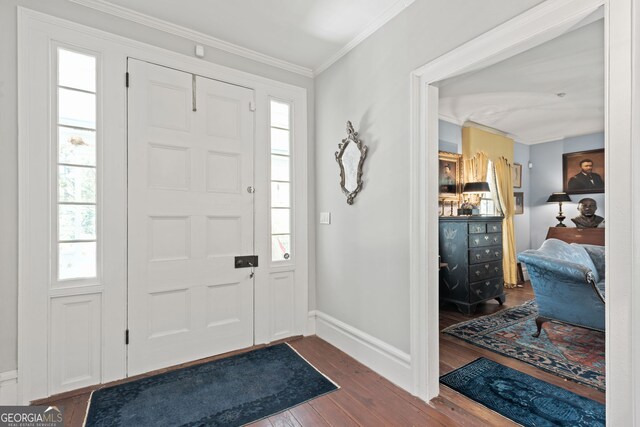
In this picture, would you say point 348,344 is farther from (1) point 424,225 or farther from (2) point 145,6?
(2) point 145,6

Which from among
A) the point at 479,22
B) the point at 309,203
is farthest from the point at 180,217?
the point at 479,22

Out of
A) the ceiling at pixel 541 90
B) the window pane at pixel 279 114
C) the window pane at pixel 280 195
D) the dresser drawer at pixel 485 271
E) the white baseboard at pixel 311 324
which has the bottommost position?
the white baseboard at pixel 311 324

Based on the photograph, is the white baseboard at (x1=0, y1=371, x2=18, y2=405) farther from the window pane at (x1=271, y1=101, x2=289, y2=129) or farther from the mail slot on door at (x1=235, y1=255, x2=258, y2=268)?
the window pane at (x1=271, y1=101, x2=289, y2=129)

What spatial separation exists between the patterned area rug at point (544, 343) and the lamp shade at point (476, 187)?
1.63 m

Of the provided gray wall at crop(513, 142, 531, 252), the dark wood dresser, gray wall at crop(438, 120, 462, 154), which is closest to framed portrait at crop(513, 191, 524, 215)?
gray wall at crop(513, 142, 531, 252)

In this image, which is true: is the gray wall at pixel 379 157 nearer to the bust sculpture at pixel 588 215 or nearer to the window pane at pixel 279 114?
the window pane at pixel 279 114

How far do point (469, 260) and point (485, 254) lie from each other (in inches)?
13.3

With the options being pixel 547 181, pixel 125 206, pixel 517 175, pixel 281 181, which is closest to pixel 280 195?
pixel 281 181

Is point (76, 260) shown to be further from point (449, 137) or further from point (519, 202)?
point (519, 202)

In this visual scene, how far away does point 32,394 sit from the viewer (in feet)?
6.53

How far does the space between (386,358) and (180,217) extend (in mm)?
1944

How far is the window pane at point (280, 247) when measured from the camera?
2.97m

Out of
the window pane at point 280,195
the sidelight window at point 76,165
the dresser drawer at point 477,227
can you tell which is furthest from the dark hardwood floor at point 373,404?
the dresser drawer at point 477,227

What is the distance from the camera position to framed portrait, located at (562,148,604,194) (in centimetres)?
514
